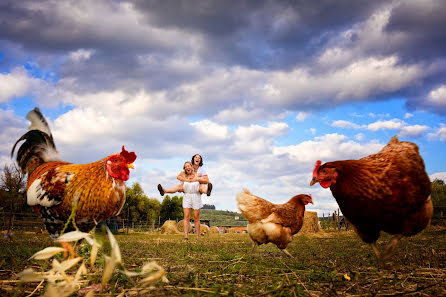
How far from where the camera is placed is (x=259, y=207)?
5555 millimetres

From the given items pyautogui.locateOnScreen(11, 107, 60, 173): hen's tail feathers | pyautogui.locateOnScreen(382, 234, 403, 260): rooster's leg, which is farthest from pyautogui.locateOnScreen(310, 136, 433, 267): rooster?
pyautogui.locateOnScreen(11, 107, 60, 173): hen's tail feathers

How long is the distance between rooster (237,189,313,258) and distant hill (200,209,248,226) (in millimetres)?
41453

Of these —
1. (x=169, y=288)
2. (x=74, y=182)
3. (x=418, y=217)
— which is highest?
(x=74, y=182)

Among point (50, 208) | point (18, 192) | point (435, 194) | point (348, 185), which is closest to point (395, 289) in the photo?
point (348, 185)

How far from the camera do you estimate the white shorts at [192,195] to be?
880cm

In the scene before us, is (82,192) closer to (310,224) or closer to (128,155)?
(128,155)

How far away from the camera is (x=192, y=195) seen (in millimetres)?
8844

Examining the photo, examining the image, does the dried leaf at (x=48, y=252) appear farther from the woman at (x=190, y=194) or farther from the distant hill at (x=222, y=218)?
the distant hill at (x=222, y=218)

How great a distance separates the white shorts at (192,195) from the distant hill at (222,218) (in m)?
38.3

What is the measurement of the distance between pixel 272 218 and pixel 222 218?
5198cm

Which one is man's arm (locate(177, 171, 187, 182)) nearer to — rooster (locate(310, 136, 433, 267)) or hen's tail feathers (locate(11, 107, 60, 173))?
hen's tail feathers (locate(11, 107, 60, 173))

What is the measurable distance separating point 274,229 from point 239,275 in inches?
95.8

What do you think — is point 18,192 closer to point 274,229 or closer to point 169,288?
point 274,229

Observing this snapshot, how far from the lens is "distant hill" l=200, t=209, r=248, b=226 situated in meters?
51.1
